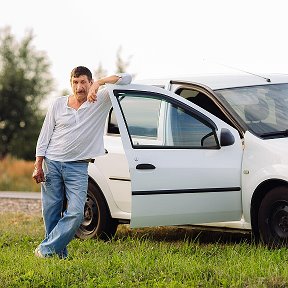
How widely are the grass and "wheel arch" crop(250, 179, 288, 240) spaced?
0.19 metres

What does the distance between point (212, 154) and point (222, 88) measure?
99cm

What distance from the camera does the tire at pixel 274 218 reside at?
9.05 meters

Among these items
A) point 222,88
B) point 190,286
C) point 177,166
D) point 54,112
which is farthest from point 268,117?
point 190,286

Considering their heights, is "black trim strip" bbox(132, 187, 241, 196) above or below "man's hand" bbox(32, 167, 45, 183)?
below

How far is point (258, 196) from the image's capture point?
30.5ft

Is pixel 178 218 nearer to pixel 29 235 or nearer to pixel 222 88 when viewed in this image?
pixel 222 88

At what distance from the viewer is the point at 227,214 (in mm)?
9375

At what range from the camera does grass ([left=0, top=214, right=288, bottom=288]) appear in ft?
24.8

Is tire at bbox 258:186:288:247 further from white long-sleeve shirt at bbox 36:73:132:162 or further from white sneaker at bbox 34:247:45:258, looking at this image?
white sneaker at bbox 34:247:45:258

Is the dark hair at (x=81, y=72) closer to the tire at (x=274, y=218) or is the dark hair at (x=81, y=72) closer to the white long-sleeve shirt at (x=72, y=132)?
the white long-sleeve shirt at (x=72, y=132)

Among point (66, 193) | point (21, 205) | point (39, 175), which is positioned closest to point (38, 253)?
point (66, 193)

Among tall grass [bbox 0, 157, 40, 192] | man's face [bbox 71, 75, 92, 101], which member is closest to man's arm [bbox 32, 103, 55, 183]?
man's face [bbox 71, 75, 92, 101]

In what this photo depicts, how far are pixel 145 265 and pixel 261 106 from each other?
2619 mm

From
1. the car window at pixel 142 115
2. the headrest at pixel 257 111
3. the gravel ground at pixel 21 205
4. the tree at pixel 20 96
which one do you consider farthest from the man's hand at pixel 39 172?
the tree at pixel 20 96
